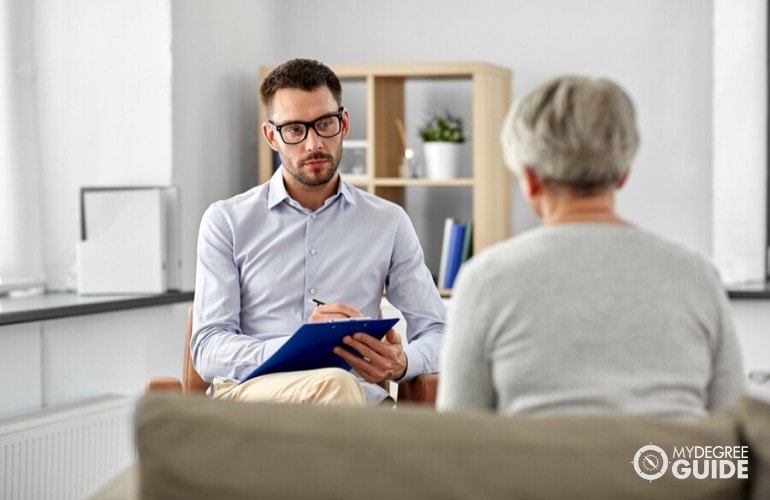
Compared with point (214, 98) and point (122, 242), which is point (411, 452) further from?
point (214, 98)

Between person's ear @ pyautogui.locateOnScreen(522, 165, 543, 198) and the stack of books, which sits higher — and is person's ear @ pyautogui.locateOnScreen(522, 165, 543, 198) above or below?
above

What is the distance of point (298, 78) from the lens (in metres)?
2.77

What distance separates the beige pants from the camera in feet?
7.62

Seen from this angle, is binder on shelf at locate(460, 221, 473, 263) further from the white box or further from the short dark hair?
the short dark hair

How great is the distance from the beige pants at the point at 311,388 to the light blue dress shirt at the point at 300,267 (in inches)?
11.4

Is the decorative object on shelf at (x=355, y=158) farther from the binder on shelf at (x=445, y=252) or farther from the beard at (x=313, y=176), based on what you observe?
the beard at (x=313, y=176)

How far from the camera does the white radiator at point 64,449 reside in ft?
10.9

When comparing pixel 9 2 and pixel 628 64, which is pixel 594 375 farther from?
pixel 628 64

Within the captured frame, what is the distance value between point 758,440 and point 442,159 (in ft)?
11.8

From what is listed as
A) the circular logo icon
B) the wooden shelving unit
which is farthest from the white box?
the circular logo icon

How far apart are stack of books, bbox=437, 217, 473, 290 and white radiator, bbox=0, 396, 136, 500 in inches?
57.1

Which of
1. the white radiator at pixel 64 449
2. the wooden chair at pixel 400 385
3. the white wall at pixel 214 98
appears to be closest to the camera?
the wooden chair at pixel 400 385

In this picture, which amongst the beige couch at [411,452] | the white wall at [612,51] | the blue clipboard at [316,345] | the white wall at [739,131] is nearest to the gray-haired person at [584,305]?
the beige couch at [411,452]

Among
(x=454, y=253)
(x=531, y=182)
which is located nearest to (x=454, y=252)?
(x=454, y=253)
